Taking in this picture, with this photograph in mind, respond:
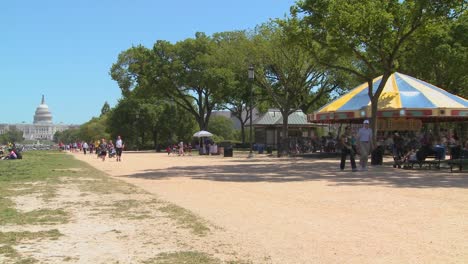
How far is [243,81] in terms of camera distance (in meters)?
56.8

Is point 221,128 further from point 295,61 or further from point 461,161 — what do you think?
point 461,161

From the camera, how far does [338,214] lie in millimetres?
9445

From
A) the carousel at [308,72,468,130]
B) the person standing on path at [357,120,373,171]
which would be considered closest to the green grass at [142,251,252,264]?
the person standing on path at [357,120,373,171]

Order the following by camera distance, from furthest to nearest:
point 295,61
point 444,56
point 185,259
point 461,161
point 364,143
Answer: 1. point 295,61
2. point 444,56
3. point 364,143
4. point 461,161
5. point 185,259

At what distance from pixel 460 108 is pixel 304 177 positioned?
555 inches

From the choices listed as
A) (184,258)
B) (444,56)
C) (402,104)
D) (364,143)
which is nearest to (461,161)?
(364,143)

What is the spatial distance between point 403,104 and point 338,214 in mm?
20117

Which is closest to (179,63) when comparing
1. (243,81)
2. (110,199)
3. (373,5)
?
(243,81)

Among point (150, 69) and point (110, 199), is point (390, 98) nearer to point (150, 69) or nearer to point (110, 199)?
point (110, 199)

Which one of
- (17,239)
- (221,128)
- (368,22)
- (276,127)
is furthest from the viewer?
(221,128)

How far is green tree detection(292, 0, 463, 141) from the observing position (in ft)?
71.0

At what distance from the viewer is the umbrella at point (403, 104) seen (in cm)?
2755

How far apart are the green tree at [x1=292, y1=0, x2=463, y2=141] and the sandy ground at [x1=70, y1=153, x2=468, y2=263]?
25.6 feet

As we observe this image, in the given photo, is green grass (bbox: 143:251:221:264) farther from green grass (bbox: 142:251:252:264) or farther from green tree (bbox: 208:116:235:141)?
green tree (bbox: 208:116:235:141)
